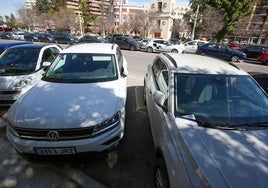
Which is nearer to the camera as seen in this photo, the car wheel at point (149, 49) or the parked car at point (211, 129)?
the parked car at point (211, 129)

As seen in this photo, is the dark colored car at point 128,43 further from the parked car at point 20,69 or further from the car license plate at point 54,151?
the car license plate at point 54,151

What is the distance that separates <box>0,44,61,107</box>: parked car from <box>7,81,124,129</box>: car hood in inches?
56.8

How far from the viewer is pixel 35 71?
4875mm

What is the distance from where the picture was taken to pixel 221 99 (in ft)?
8.30

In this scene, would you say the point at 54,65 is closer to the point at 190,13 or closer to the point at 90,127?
the point at 90,127

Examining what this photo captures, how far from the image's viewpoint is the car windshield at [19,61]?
4801 millimetres

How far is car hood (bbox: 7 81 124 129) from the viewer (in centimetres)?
248

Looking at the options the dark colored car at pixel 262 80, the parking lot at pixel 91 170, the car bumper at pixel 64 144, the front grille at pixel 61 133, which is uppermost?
the dark colored car at pixel 262 80

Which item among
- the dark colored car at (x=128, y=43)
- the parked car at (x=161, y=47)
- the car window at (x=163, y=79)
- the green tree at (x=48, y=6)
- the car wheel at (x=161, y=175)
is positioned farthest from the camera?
the green tree at (x=48, y=6)

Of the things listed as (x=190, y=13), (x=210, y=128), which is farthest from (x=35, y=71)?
(x=190, y=13)

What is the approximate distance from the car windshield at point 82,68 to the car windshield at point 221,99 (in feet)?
5.71

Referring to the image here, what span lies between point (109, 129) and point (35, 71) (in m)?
3.42

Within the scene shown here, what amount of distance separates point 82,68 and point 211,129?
2931mm

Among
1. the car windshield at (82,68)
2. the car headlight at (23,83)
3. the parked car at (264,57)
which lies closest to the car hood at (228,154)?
the car windshield at (82,68)
